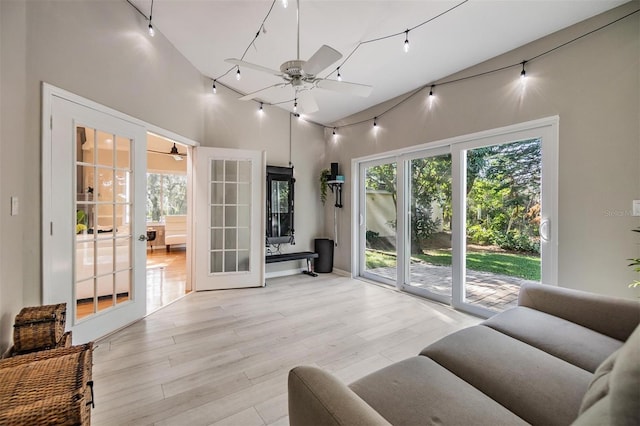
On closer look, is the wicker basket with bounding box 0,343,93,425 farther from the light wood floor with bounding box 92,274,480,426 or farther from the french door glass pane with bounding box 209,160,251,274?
the french door glass pane with bounding box 209,160,251,274

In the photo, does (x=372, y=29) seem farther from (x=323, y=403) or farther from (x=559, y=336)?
(x=323, y=403)

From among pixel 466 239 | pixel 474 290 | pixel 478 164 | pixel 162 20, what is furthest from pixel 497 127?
pixel 162 20

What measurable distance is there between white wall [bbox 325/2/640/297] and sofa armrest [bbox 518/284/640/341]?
2.97ft

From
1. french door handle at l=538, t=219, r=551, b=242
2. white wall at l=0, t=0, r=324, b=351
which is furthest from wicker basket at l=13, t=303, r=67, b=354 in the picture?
french door handle at l=538, t=219, r=551, b=242

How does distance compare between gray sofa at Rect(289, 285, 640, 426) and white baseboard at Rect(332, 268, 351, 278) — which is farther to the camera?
white baseboard at Rect(332, 268, 351, 278)

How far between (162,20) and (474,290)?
16.0ft

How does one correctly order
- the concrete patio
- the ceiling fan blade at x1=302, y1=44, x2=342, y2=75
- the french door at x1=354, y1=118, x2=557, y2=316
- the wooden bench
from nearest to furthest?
1. the ceiling fan blade at x1=302, y1=44, x2=342, y2=75
2. the french door at x1=354, y1=118, x2=557, y2=316
3. the concrete patio
4. the wooden bench

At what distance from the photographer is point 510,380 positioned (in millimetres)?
1267

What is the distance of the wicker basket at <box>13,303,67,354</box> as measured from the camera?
5.64ft

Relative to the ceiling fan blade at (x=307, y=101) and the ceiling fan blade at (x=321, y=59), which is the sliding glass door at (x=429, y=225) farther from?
the ceiling fan blade at (x=321, y=59)

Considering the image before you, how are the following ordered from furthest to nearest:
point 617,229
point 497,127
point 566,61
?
point 497,127, point 566,61, point 617,229

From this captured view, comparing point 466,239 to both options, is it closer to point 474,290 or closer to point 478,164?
point 474,290

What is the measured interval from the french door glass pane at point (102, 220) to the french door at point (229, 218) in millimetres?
1239

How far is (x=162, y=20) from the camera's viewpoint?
3.04 metres
